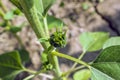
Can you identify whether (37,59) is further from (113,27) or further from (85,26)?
(113,27)

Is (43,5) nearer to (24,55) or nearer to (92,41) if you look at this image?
(92,41)

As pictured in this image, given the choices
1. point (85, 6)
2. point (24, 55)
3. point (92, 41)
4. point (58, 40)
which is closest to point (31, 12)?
point (58, 40)

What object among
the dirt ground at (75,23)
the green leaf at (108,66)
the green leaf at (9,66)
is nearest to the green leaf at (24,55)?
the green leaf at (9,66)

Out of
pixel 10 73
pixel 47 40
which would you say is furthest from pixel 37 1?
pixel 10 73

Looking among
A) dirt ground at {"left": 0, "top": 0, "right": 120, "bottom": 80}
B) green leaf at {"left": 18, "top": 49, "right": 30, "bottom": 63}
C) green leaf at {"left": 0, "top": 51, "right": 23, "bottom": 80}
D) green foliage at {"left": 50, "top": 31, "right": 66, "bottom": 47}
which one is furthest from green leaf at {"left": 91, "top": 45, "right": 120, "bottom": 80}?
dirt ground at {"left": 0, "top": 0, "right": 120, "bottom": 80}

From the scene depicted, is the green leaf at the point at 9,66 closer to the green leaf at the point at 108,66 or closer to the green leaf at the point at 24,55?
the green leaf at the point at 24,55
